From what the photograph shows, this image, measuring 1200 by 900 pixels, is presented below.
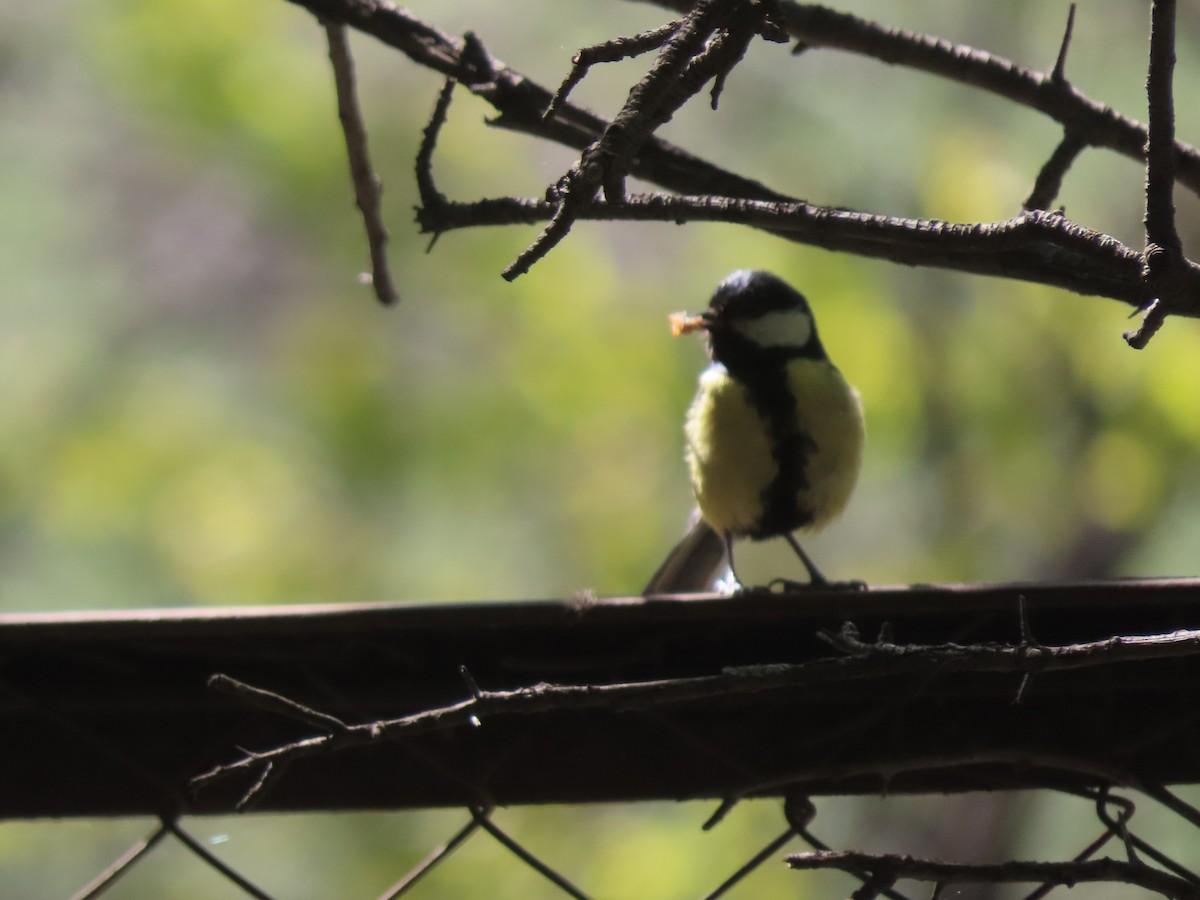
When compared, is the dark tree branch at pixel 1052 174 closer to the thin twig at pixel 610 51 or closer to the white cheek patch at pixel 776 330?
the thin twig at pixel 610 51

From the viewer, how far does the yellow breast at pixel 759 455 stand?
6.66ft

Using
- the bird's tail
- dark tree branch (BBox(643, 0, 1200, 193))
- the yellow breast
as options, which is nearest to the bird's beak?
the yellow breast

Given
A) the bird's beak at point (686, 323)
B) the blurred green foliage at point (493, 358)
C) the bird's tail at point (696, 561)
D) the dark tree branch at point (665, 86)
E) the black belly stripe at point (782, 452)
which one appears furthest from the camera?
the blurred green foliage at point (493, 358)

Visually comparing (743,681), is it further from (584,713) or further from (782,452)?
(782,452)

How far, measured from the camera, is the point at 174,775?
1029 millimetres

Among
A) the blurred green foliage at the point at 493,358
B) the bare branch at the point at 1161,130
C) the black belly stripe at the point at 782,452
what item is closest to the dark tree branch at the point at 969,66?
the bare branch at the point at 1161,130

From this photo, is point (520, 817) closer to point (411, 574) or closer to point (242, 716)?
point (411, 574)

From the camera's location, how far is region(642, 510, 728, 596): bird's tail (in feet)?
7.10

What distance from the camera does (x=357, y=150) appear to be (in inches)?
53.6

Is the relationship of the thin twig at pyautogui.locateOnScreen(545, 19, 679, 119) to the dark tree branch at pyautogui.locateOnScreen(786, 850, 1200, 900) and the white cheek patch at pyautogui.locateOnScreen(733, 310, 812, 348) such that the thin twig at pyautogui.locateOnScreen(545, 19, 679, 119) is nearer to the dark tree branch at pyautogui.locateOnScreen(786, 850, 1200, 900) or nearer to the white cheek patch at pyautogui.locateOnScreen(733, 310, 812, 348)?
the dark tree branch at pyautogui.locateOnScreen(786, 850, 1200, 900)

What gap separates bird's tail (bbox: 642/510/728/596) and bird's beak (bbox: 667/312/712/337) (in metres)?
0.32

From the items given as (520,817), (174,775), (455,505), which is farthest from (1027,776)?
(455,505)

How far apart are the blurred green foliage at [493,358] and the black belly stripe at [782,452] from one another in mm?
1224

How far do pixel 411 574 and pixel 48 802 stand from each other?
132 inches
